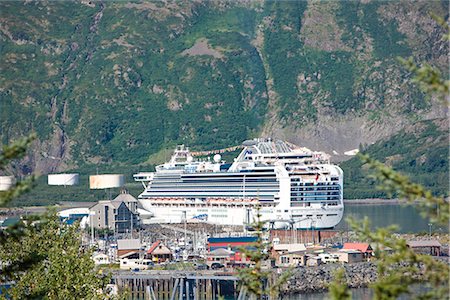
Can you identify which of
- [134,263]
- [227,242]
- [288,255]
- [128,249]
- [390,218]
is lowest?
[134,263]

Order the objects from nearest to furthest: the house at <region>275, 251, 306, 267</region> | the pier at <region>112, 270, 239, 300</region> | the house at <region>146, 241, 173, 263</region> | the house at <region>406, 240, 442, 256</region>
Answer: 1. the pier at <region>112, 270, 239, 300</region>
2. the house at <region>275, 251, 306, 267</region>
3. the house at <region>406, 240, 442, 256</region>
4. the house at <region>146, 241, 173, 263</region>

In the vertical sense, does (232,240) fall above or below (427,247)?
above

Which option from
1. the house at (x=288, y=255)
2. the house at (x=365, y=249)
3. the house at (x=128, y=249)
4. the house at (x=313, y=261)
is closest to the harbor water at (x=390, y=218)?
the house at (x=288, y=255)

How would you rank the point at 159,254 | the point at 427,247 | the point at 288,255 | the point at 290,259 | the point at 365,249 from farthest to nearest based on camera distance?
the point at 159,254
the point at 365,249
the point at 427,247
the point at 288,255
the point at 290,259

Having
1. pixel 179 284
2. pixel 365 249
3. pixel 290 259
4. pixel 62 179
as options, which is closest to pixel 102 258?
pixel 290 259

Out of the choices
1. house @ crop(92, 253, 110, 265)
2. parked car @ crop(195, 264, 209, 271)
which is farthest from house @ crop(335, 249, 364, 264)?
house @ crop(92, 253, 110, 265)

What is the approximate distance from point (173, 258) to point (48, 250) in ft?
170

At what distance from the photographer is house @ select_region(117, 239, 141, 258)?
3383 inches

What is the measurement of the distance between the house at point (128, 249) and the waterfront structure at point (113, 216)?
27.3 m

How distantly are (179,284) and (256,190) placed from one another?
43.5 m

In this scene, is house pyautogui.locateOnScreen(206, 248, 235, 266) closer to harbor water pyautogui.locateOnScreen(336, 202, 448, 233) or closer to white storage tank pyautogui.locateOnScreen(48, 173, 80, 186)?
harbor water pyautogui.locateOnScreen(336, 202, 448, 233)

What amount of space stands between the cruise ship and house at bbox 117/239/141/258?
21.5 meters

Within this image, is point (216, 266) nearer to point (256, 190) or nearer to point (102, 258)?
→ point (102, 258)

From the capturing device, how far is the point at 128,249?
87938 mm
